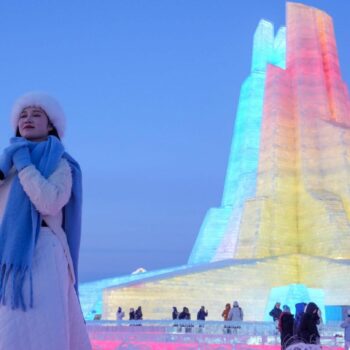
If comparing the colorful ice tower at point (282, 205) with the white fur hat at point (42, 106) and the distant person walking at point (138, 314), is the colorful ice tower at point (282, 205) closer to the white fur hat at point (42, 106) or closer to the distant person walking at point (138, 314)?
the distant person walking at point (138, 314)

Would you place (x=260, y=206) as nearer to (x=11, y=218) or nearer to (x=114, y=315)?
(x=114, y=315)

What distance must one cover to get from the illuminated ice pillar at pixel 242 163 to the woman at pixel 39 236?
17.9 meters

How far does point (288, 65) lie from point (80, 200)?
70.3 feet

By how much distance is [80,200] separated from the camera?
85.5 inches

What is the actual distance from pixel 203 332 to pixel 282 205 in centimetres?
1038

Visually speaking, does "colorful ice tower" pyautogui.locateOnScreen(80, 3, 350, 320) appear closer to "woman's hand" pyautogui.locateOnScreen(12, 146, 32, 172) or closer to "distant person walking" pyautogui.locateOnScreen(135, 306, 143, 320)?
"distant person walking" pyautogui.locateOnScreen(135, 306, 143, 320)

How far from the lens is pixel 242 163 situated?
23.5 m

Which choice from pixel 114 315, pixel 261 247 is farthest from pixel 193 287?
pixel 261 247

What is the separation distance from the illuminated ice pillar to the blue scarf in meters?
17.9

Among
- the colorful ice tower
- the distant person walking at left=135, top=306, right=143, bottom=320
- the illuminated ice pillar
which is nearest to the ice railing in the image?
the distant person walking at left=135, top=306, right=143, bottom=320

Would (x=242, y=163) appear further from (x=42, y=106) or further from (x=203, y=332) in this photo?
(x=42, y=106)

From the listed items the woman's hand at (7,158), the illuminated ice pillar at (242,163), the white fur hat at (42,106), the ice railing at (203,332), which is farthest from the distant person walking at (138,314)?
the woman's hand at (7,158)

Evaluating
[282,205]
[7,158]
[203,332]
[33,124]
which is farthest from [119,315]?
[7,158]

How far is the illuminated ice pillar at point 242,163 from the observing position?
21.1 meters
